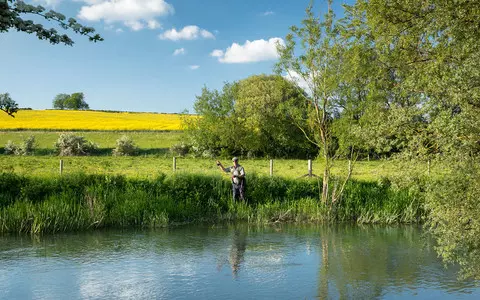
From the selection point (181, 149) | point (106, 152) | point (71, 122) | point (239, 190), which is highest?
point (71, 122)

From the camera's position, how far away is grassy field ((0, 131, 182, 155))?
4450cm

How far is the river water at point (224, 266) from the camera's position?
8922mm

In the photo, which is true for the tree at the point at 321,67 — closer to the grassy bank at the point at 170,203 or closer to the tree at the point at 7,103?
the grassy bank at the point at 170,203

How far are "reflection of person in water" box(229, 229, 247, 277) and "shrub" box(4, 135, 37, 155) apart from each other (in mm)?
30179

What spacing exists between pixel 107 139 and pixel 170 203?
33851mm

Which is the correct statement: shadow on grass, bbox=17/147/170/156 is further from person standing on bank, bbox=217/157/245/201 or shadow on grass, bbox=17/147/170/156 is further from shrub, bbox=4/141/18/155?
person standing on bank, bbox=217/157/245/201

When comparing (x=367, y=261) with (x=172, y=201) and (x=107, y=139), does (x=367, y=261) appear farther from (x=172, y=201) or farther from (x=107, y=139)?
(x=107, y=139)

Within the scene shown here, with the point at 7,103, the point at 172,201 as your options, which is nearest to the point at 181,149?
the point at 172,201

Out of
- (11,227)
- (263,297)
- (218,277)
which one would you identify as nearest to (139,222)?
(11,227)

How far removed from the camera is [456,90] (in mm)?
8180

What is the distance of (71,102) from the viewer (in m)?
105

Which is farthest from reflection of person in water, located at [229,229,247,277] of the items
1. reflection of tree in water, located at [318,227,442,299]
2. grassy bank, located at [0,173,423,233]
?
grassy bank, located at [0,173,423,233]

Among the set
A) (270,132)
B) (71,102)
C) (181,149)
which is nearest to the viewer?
(270,132)

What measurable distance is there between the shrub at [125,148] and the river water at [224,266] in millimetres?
28011
